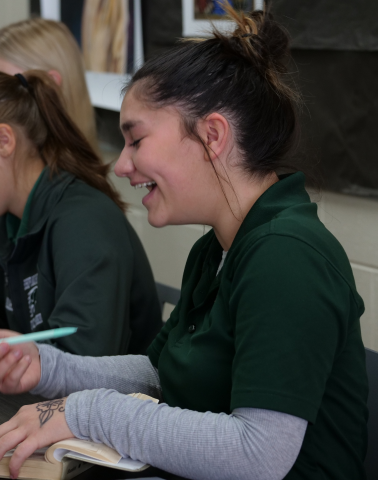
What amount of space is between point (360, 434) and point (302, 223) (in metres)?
0.34

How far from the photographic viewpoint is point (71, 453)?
32.0 inches

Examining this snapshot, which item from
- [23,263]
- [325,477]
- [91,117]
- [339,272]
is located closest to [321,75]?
[91,117]

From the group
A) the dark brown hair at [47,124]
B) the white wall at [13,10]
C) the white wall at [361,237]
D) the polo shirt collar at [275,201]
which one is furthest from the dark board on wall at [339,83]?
the white wall at [13,10]

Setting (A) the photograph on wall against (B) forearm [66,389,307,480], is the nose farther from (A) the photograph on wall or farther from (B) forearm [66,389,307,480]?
(A) the photograph on wall

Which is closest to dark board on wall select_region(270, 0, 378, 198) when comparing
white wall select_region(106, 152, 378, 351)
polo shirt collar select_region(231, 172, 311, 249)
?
white wall select_region(106, 152, 378, 351)

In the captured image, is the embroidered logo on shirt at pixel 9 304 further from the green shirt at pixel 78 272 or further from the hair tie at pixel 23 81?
the hair tie at pixel 23 81

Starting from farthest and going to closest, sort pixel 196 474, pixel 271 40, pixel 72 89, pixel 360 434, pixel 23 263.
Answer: pixel 72 89
pixel 23 263
pixel 271 40
pixel 360 434
pixel 196 474

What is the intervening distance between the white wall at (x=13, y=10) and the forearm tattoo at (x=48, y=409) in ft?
8.84

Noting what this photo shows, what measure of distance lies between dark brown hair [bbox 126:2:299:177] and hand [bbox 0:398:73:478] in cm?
48

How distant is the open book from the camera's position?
796 millimetres

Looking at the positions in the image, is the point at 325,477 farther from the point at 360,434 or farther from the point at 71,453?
the point at 71,453

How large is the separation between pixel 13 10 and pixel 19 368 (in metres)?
2.68

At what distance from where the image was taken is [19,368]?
A: 3.41 feet

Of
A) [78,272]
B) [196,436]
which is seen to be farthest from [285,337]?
[78,272]
